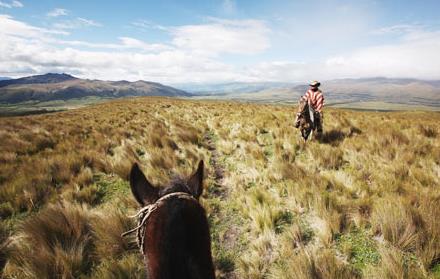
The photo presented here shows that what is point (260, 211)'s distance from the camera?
494cm

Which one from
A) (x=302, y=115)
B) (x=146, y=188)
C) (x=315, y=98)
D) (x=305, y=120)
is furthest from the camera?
(x=315, y=98)

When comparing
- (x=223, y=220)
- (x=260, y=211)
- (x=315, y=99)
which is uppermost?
(x=315, y=99)

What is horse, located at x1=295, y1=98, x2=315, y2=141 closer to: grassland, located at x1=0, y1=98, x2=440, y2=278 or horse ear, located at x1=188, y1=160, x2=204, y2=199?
grassland, located at x1=0, y1=98, x2=440, y2=278

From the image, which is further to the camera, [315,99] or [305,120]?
[315,99]

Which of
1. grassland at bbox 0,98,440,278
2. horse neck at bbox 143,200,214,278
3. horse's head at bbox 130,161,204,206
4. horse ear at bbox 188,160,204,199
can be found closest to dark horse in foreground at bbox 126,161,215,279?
horse neck at bbox 143,200,214,278

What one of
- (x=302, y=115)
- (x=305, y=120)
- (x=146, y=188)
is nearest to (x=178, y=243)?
(x=146, y=188)

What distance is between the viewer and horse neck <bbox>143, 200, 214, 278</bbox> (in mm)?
1045

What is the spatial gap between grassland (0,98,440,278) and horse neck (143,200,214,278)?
8.35ft

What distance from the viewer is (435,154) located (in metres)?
7.53

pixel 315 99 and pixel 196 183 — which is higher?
pixel 315 99

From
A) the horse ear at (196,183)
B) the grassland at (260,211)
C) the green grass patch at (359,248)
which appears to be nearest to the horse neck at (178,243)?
the horse ear at (196,183)

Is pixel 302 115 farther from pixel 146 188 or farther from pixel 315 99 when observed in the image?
pixel 146 188

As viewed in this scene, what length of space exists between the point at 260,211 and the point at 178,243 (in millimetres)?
4117

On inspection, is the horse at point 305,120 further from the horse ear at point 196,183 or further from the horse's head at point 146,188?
the horse's head at point 146,188
